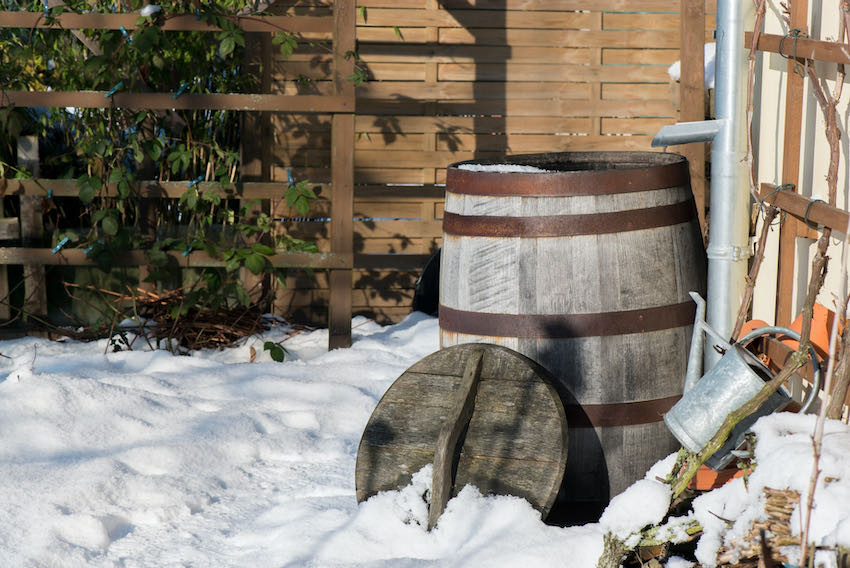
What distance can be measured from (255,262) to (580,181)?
7.67 feet

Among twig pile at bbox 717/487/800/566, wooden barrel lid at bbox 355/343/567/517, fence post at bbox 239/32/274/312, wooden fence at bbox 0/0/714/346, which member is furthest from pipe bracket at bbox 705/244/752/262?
fence post at bbox 239/32/274/312

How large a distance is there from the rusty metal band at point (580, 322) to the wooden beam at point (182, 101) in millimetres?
2109

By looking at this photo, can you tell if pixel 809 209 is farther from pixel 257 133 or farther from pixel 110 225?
pixel 257 133

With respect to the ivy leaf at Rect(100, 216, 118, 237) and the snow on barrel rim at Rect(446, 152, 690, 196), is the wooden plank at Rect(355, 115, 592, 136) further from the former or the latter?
the snow on barrel rim at Rect(446, 152, 690, 196)

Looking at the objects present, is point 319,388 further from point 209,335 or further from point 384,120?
point 384,120

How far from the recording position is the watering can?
2227 millimetres

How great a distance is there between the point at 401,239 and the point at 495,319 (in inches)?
118

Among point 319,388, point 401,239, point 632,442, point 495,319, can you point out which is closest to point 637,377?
point 632,442

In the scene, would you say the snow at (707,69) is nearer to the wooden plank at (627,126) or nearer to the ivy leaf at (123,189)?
the wooden plank at (627,126)

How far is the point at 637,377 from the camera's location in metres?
2.57

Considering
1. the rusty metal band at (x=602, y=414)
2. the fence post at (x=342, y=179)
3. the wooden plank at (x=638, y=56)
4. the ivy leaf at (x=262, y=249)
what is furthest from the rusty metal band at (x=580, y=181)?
the wooden plank at (x=638, y=56)

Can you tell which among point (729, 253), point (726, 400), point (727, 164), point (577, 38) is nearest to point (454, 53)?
point (577, 38)

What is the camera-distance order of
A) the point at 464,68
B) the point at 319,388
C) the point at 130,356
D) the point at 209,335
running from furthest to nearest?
the point at 464,68 < the point at 209,335 < the point at 130,356 < the point at 319,388

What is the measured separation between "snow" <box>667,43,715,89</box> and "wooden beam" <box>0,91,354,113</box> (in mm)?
1852
